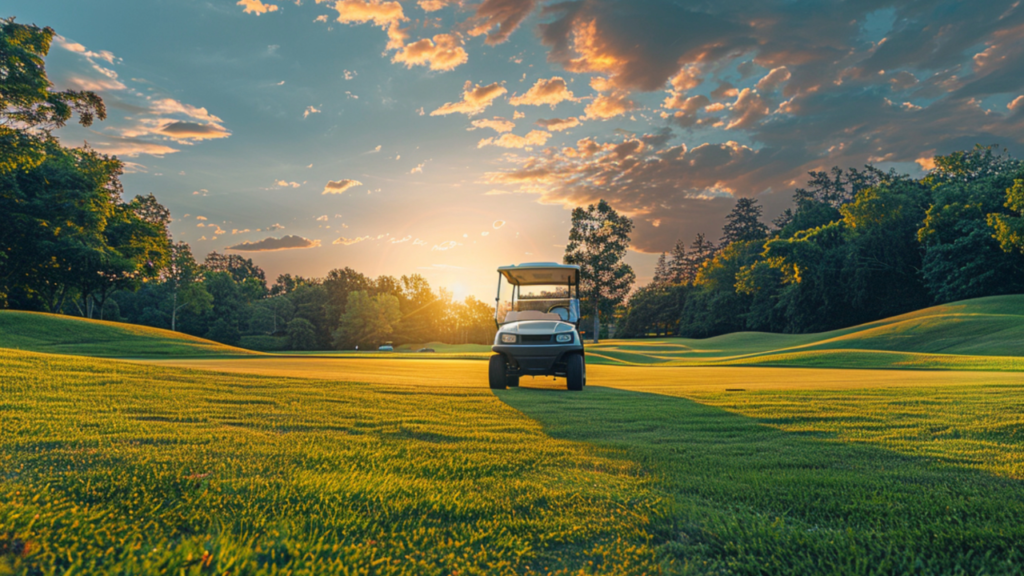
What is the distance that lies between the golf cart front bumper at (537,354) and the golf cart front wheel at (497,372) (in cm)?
14

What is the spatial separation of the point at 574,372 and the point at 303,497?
7.13 m

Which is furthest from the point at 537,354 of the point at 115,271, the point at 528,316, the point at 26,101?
Result: the point at 115,271

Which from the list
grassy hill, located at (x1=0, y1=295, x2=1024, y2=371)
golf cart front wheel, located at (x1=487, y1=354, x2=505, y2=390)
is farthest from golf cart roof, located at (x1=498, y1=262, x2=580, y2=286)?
grassy hill, located at (x1=0, y1=295, x2=1024, y2=371)

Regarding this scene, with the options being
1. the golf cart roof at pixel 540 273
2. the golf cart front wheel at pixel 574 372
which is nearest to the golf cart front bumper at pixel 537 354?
the golf cart front wheel at pixel 574 372

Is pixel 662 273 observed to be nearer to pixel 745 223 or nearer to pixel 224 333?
pixel 745 223

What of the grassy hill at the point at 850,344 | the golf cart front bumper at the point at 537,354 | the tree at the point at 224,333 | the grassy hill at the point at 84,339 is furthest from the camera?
the tree at the point at 224,333

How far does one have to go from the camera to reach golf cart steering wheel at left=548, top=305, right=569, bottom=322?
10.6 meters

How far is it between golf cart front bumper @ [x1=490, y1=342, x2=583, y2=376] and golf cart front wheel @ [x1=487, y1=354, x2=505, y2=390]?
14 centimetres

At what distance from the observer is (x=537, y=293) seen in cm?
1130

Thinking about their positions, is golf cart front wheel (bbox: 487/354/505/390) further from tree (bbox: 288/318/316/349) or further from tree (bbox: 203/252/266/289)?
tree (bbox: 203/252/266/289)

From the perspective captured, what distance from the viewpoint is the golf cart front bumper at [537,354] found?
9.20 m

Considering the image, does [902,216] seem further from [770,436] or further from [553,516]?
[553,516]

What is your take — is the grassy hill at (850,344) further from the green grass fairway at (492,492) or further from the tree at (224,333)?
the tree at (224,333)

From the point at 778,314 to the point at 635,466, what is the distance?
61.5 metres
